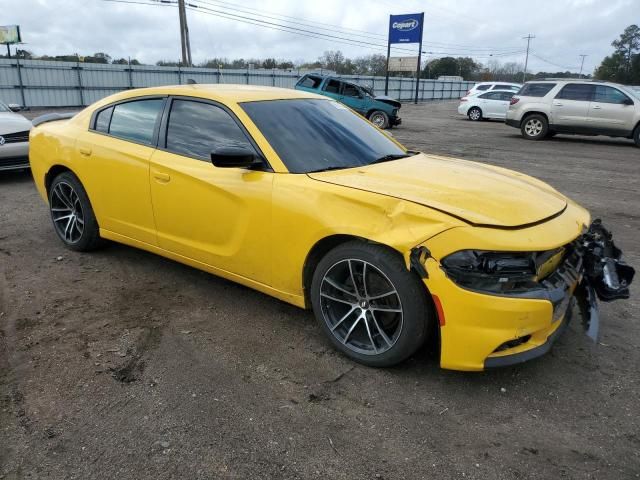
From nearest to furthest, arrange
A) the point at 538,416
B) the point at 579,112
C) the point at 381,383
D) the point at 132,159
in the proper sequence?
the point at 538,416
the point at 381,383
the point at 132,159
the point at 579,112

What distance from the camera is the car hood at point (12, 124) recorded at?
8180 millimetres

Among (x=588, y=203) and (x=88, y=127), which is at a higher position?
(x=88, y=127)

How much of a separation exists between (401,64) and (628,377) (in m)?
37.0

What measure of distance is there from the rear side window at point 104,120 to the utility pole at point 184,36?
29.3 meters

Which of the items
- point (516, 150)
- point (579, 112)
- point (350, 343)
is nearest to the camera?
point (350, 343)

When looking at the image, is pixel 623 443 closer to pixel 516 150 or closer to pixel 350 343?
pixel 350 343

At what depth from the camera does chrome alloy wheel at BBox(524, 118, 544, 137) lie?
625 inches

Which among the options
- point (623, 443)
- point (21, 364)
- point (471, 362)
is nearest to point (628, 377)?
point (623, 443)

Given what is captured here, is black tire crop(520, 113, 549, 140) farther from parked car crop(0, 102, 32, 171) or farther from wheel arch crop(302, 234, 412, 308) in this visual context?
wheel arch crop(302, 234, 412, 308)

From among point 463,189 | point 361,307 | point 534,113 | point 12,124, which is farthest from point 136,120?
point 534,113

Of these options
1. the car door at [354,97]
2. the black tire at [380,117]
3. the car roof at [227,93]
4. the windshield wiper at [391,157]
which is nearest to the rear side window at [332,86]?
the car door at [354,97]

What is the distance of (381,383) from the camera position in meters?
2.98

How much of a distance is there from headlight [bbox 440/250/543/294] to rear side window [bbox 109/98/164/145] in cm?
267

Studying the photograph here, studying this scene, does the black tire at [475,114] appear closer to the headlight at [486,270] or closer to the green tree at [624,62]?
the headlight at [486,270]
